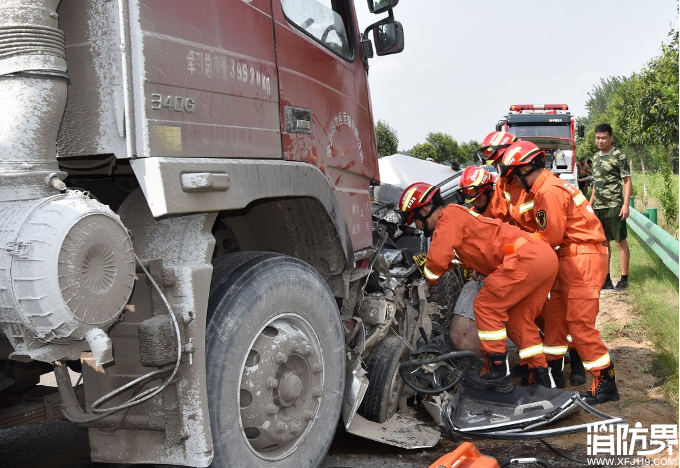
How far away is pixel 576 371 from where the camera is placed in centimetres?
514

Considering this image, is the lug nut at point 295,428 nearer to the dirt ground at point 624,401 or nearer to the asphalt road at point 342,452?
the asphalt road at point 342,452

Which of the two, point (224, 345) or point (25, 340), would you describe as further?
point (224, 345)

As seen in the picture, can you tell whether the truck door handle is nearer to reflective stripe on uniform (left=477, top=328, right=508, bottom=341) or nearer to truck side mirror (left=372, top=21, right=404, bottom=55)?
truck side mirror (left=372, top=21, right=404, bottom=55)

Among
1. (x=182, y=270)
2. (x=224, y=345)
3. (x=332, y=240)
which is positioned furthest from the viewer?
(x=332, y=240)

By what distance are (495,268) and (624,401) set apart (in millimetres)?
1244

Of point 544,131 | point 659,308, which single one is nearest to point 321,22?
point 659,308

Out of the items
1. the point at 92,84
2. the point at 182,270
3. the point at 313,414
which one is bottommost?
the point at 313,414

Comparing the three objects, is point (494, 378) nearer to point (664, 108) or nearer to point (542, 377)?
point (542, 377)

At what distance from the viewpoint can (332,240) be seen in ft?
10.9

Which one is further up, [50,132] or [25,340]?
[50,132]

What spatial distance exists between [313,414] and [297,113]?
4.51 feet

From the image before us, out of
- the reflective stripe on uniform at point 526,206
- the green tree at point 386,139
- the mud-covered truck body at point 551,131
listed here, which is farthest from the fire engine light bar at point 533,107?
the reflective stripe on uniform at point 526,206

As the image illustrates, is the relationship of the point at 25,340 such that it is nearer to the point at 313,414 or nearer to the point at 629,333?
the point at 313,414

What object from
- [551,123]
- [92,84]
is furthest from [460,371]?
[551,123]
